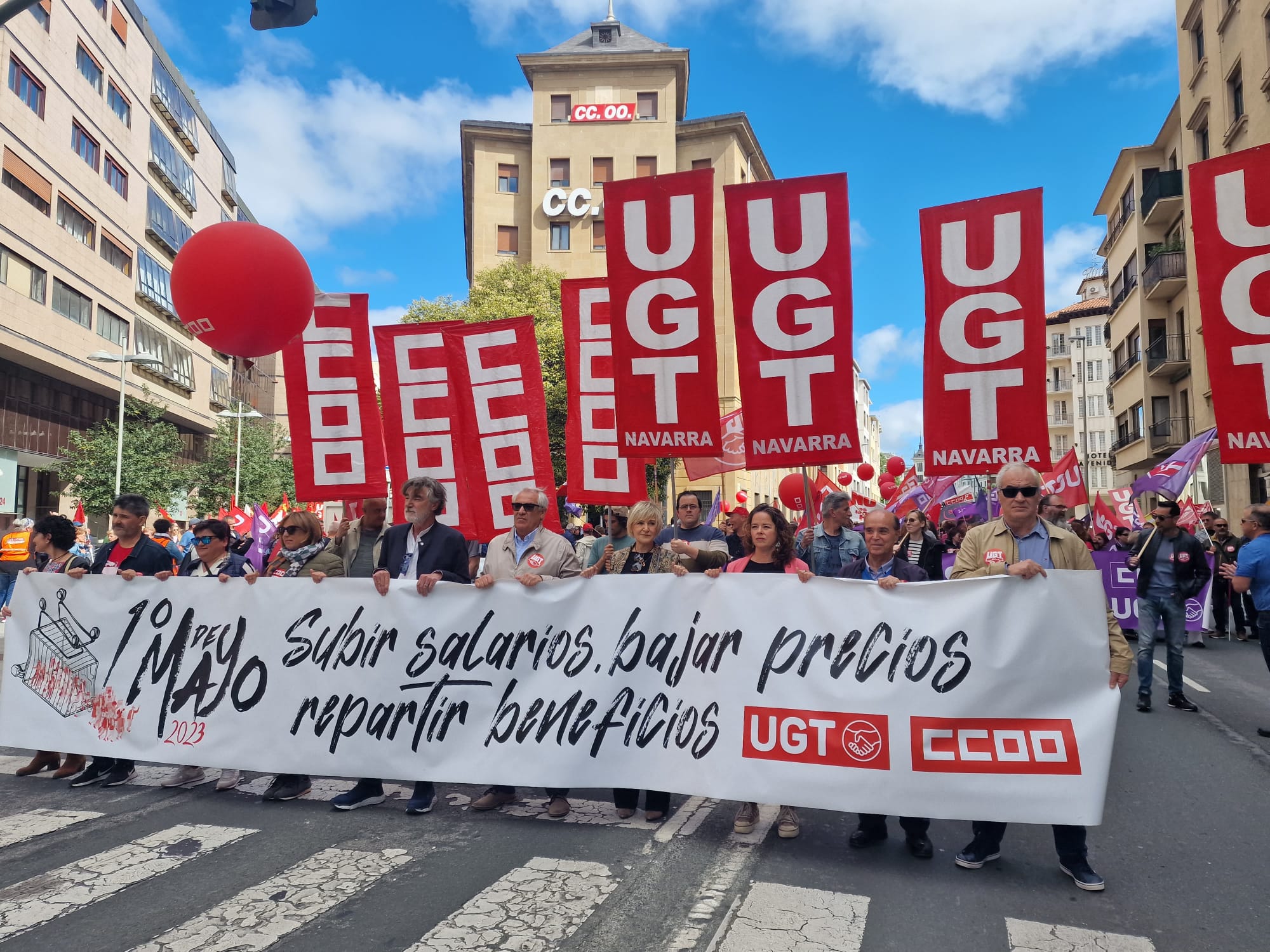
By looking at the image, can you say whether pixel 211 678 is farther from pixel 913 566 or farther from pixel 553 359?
pixel 553 359

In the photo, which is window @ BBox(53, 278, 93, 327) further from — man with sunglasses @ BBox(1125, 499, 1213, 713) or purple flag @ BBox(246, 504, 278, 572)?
man with sunglasses @ BBox(1125, 499, 1213, 713)

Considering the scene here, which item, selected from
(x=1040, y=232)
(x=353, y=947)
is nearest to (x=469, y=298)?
(x=1040, y=232)

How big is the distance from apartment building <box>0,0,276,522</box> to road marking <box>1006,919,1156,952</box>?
27126mm

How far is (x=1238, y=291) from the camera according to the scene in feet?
17.9

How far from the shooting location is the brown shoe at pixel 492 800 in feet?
16.8

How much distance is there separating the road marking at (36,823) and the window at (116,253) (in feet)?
118

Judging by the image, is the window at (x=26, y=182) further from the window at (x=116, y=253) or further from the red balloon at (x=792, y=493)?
the red balloon at (x=792, y=493)

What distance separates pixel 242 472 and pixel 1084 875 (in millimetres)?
39709

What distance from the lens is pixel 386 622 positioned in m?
5.39

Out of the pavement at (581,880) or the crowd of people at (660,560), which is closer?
the pavement at (581,880)

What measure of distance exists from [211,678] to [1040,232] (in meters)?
6.14

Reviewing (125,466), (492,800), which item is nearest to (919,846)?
(492,800)

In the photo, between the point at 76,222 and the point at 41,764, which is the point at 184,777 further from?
the point at 76,222

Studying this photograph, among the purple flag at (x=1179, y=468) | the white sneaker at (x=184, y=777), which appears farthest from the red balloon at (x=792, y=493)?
the white sneaker at (x=184, y=777)
